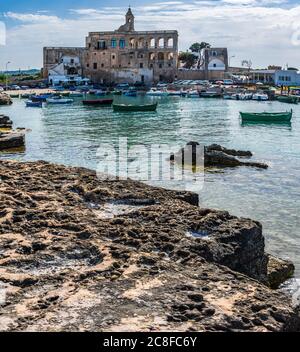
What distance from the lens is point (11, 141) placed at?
3803 centimetres

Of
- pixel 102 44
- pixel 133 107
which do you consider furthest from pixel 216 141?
pixel 102 44

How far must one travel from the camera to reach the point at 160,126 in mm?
55906

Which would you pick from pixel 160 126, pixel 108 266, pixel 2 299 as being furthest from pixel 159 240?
pixel 160 126

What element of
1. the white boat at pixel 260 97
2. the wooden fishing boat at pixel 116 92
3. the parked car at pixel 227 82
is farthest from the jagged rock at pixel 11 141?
the parked car at pixel 227 82

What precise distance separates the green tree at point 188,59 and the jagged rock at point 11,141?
119m

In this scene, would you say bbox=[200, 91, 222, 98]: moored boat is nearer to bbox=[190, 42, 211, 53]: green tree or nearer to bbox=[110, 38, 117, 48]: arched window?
bbox=[110, 38, 117, 48]: arched window

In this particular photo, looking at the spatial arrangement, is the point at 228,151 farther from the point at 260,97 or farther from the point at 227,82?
the point at 227,82

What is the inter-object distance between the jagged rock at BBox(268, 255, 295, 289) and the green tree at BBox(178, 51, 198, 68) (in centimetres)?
14377

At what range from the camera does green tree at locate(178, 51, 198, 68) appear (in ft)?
506

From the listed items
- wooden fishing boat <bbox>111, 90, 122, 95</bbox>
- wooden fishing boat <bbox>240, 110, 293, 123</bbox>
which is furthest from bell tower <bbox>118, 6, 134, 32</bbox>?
wooden fishing boat <bbox>240, 110, 293, 123</bbox>

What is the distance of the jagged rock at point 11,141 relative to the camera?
3738 centimetres

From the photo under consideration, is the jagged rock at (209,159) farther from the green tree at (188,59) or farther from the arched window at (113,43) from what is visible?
the green tree at (188,59)
